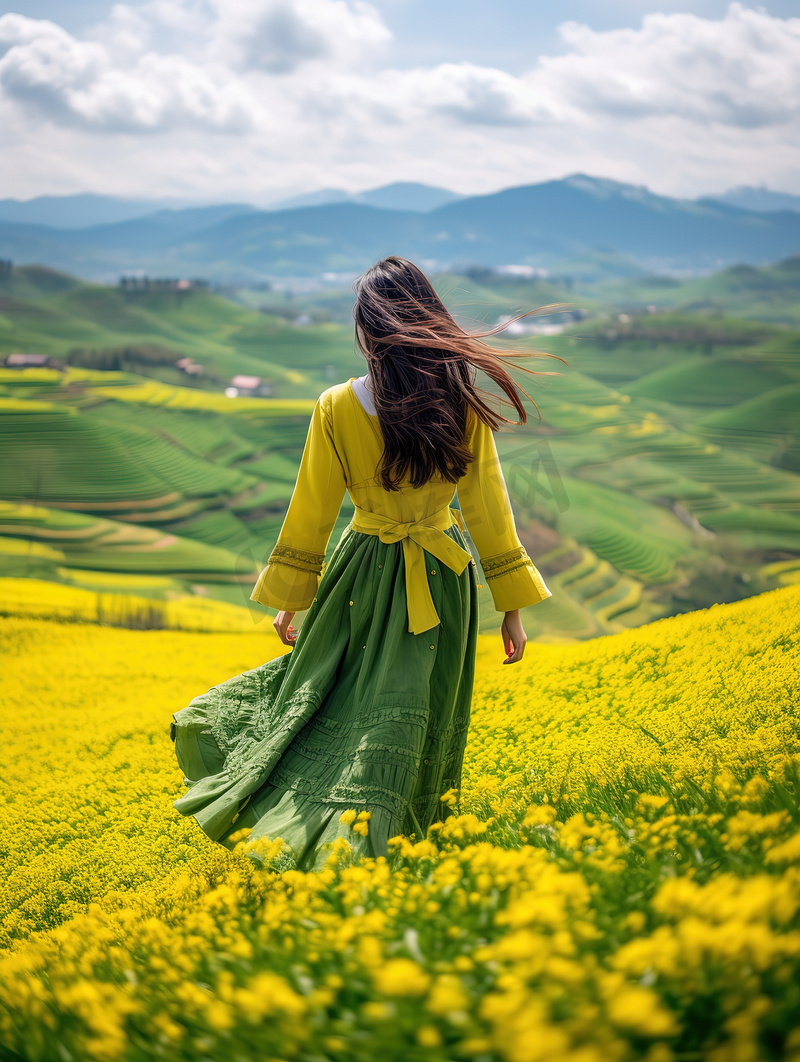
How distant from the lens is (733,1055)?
1.00 metres

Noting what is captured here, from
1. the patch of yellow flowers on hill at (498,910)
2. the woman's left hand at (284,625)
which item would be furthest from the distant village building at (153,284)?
the woman's left hand at (284,625)

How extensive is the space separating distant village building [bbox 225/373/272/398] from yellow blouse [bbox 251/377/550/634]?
24.1m

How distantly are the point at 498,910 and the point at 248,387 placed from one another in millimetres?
27845

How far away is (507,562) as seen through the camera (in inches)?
91.1

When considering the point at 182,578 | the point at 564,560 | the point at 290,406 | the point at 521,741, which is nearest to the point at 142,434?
the point at 182,578

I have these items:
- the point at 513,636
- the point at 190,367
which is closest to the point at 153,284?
the point at 190,367

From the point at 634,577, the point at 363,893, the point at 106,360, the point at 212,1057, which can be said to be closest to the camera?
the point at 212,1057

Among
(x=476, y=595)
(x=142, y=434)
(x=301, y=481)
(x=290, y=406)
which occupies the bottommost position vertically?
(x=476, y=595)

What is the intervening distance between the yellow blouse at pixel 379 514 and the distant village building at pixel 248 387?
79.2 ft

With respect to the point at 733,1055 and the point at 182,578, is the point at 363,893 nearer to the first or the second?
the point at 733,1055

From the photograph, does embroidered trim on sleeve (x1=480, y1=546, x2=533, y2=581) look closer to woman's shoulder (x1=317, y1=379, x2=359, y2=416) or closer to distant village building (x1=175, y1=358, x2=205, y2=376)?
woman's shoulder (x1=317, y1=379, x2=359, y2=416)

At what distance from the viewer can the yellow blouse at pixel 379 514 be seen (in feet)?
6.94

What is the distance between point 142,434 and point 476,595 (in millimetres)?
17632

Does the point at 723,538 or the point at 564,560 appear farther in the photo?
the point at 723,538
